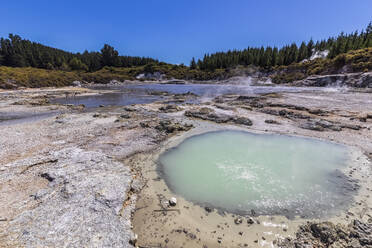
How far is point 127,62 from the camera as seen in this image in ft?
476

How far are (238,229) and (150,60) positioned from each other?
173685 mm

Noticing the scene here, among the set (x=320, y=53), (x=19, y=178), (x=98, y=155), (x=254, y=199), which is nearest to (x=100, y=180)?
(x=98, y=155)

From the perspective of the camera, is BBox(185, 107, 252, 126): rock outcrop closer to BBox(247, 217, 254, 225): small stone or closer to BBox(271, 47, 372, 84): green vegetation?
BBox(247, 217, 254, 225): small stone

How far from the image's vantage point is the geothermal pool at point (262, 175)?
527cm

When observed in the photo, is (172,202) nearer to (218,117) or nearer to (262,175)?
(262,175)

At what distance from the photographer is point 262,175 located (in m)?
6.72

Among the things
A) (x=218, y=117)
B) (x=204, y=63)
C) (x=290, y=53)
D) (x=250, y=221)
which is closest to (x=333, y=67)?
(x=290, y=53)

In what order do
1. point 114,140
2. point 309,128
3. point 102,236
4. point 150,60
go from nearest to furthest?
point 102,236 → point 114,140 → point 309,128 → point 150,60

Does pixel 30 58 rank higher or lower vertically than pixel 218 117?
higher

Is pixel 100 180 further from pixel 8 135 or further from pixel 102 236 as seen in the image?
pixel 8 135

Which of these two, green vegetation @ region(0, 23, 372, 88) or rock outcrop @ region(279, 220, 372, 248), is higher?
green vegetation @ region(0, 23, 372, 88)

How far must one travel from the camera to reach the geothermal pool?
5.27 m

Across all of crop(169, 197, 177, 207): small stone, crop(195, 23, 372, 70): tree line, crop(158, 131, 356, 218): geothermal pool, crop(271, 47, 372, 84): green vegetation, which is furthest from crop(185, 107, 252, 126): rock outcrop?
crop(195, 23, 372, 70): tree line

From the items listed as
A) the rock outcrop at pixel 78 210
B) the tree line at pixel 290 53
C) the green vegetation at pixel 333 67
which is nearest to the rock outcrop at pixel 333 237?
the rock outcrop at pixel 78 210
